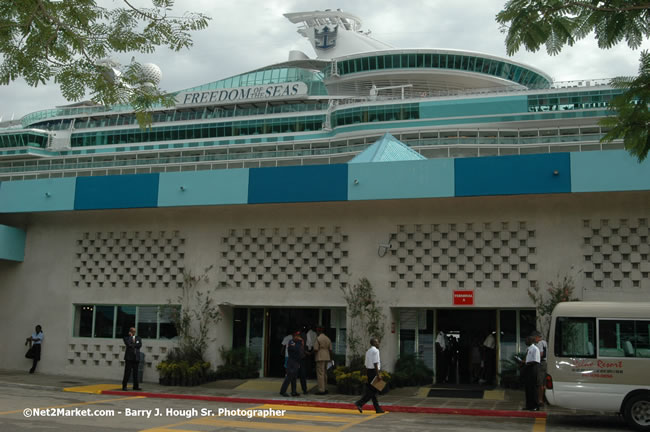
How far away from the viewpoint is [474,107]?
5362 centimetres

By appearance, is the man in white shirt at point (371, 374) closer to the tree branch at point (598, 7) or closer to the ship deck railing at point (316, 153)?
the tree branch at point (598, 7)

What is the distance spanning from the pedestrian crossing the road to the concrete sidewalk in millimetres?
1178

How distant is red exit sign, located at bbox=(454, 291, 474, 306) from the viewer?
19500mm

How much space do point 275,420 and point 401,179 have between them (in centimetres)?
861

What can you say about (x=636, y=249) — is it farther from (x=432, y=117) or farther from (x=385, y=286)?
(x=432, y=117)

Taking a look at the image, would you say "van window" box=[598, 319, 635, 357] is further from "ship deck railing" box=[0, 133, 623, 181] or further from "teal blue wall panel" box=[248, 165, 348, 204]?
"ship deck railing" box=[0, 133, 623, 181]

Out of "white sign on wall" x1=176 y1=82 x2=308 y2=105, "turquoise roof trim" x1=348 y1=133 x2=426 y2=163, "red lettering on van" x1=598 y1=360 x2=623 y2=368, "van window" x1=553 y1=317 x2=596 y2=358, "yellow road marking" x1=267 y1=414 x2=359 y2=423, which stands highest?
"white sign on wall" x1=176 y1=82 x2=308 y2=105

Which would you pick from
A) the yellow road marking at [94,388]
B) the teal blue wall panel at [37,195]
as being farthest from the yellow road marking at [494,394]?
the teal blue wall panel at [37,195]

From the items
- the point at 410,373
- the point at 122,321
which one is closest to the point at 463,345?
the point at 410,373

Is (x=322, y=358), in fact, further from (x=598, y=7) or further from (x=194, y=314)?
(x=598, y=7)

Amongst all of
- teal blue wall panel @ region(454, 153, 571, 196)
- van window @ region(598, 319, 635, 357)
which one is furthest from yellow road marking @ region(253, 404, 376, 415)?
teal blue wall panel @ region(454, 153, 571, 196)

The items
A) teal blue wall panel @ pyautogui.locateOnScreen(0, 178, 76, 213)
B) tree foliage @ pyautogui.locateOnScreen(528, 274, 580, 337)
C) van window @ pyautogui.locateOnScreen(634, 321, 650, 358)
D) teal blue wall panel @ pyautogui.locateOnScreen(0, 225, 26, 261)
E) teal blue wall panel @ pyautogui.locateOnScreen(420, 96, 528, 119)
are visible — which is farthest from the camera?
teal blue wall panel @ pyautogui.locateOnScreen(420, 96, 528, 119)

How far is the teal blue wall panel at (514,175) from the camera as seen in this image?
1841cm

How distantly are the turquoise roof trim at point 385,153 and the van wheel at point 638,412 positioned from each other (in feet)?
36.5
